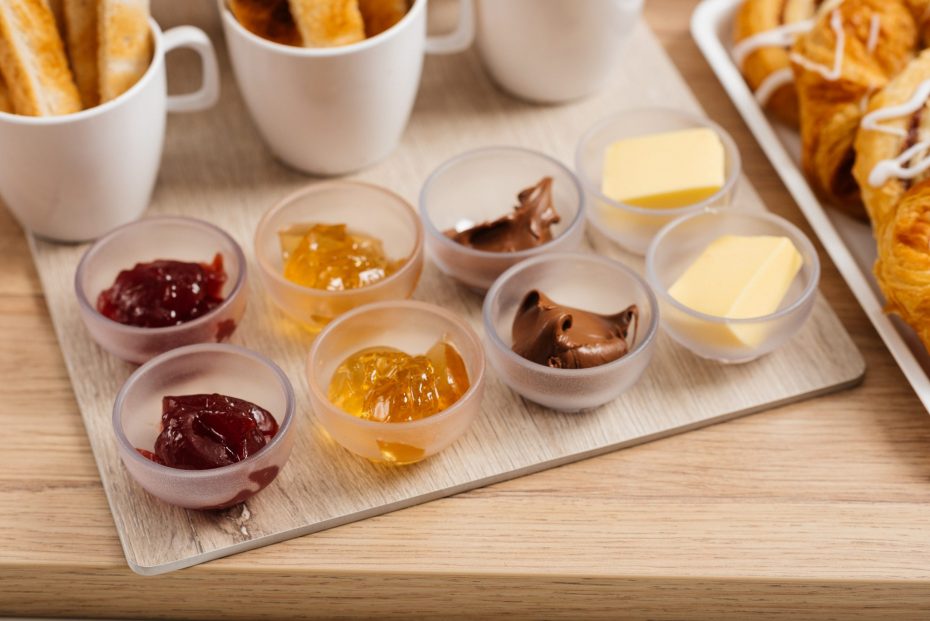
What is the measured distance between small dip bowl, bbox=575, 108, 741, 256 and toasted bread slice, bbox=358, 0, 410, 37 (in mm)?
313

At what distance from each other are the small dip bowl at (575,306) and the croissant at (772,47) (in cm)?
48

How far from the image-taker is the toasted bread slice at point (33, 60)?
1.40m

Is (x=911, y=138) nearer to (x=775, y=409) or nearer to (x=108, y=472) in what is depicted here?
(x=775, y=409)

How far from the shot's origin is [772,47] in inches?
69.1

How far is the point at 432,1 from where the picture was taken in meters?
1.91

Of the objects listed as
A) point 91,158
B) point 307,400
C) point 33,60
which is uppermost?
point 33,60

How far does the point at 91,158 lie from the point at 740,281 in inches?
32.8

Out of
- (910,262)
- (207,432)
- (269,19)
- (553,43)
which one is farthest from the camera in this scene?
(553,43)

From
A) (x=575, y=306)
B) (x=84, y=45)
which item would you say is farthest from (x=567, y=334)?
(x=84, y=45)

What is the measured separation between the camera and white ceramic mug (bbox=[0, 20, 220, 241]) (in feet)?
4.72

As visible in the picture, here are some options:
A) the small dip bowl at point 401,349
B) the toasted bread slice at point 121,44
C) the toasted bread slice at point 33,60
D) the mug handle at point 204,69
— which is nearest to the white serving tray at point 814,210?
the small dip bowl at point 401,349

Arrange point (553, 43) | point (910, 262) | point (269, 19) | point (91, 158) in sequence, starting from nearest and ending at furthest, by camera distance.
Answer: point (910, 262) → point (91, 158) → point (269, 19) → point (553, 43)

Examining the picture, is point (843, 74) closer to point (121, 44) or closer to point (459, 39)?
point (459, 39)

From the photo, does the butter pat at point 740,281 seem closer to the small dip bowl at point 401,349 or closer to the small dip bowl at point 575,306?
the small dip bowl at point 575,306
